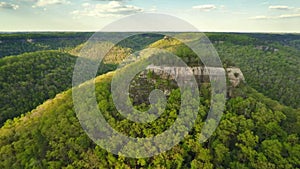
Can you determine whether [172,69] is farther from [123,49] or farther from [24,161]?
[123,49]

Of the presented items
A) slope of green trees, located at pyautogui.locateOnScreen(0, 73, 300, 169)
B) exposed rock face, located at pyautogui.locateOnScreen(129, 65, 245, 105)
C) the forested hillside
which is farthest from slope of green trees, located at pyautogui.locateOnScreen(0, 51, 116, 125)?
the forested hillside

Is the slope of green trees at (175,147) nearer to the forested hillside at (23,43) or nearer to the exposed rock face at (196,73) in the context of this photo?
the exposed rock face at (196,73)

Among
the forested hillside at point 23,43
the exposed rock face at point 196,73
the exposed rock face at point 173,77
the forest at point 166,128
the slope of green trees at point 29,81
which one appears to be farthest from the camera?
the forested hillside at point 23,43

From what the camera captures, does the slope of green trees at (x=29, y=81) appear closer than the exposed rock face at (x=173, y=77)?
No

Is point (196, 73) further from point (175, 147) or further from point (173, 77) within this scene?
point (175, 147)

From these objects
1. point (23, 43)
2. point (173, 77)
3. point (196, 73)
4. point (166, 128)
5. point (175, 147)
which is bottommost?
point (175, 147)

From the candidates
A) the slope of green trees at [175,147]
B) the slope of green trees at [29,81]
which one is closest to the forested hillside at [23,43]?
the slope of green trees at [29,81]

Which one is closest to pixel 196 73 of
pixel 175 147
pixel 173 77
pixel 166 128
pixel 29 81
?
pixel 173 77
